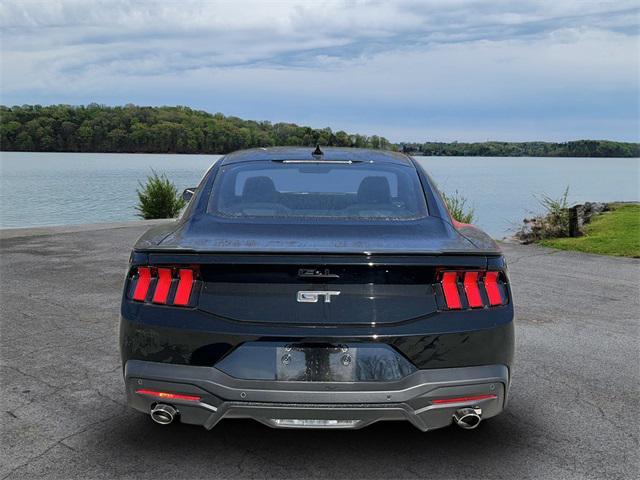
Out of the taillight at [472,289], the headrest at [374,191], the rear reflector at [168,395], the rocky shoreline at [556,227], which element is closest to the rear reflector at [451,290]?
the taillight at [472,289]

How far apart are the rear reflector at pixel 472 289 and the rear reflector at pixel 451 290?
0.05 metres

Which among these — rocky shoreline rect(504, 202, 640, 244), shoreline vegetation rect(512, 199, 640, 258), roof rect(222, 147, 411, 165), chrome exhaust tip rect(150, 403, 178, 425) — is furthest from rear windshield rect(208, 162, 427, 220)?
rocky shoreline rect(504, 202, 640, 244)

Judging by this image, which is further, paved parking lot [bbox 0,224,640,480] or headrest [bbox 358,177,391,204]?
headrest [bbox 358,177,391,204]

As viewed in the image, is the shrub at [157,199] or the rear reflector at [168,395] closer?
the rear reflector at [168,395]

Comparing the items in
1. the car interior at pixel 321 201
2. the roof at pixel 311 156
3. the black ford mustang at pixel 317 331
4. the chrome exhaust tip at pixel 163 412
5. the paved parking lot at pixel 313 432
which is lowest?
the paved parking lot at pixel 313 432

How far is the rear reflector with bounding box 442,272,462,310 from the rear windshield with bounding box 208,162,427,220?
80 cm

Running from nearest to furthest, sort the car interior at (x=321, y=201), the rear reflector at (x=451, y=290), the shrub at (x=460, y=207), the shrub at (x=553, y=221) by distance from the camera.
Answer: the rear reflector at (x=451, y=290), the car interior at (x=321, y=201), the shrub at (x=553, y=221), the shrub at (x=460, y=207)

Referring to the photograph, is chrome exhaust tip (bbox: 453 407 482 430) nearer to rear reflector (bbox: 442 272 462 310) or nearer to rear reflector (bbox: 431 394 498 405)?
rear reflector (bbox: 431 394 498 405)

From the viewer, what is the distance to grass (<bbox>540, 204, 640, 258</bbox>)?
13.3m

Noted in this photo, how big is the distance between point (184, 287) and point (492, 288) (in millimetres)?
1484

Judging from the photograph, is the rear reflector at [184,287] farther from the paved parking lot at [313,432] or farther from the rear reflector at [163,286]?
the paved parking lot at [313,432]

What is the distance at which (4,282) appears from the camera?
8.95 m

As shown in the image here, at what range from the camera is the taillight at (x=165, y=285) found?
3.18 m

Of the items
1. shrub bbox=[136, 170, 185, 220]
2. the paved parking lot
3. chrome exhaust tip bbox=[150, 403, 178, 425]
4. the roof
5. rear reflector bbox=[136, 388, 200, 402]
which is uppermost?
the roof
